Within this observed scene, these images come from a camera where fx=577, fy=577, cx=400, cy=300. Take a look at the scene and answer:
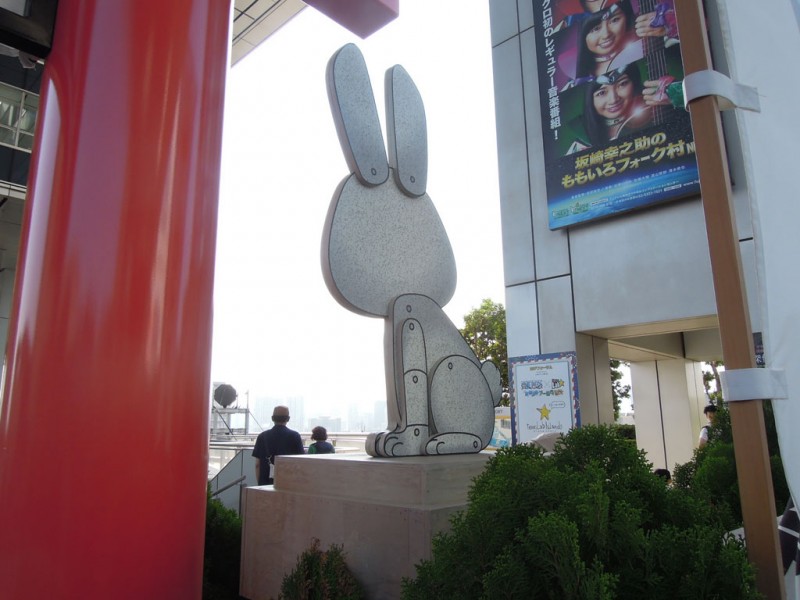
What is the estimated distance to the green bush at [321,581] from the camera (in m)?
2.37

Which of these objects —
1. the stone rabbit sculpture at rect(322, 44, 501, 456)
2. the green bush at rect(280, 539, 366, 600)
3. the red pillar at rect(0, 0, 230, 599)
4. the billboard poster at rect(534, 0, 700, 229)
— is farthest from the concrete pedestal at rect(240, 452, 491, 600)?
the billboard poster at rect(534, 0, 700, 229)

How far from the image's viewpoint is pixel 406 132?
4.11 m

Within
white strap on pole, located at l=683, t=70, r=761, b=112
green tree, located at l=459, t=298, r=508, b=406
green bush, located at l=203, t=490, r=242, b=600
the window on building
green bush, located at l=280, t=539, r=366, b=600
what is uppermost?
the window on building

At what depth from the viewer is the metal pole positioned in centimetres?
127

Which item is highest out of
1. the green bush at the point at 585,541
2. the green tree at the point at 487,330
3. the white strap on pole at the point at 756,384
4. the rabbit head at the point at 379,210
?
the green tree at the point at 487,330

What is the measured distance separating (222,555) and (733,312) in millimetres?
3516

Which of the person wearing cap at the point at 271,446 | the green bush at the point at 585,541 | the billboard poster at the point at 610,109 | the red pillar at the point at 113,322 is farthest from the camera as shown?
the billboard poster at the point at 610,109

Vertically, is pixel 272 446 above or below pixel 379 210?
below

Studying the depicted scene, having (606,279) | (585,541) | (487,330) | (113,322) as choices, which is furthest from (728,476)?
(487,330)

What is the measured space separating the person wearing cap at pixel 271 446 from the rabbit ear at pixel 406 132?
247 cm

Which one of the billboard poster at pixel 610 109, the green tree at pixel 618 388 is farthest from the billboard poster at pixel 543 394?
the green tree at pixel 618 388

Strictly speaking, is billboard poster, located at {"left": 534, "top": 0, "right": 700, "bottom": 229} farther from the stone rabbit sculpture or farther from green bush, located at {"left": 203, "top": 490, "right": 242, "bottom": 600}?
green bush, located at {"left": 203, "top": 490, "right": 242, "bottom": 600}

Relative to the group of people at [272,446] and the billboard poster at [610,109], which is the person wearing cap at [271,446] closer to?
the group of people at [272,446]

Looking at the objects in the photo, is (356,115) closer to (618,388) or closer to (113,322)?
(113,322)
